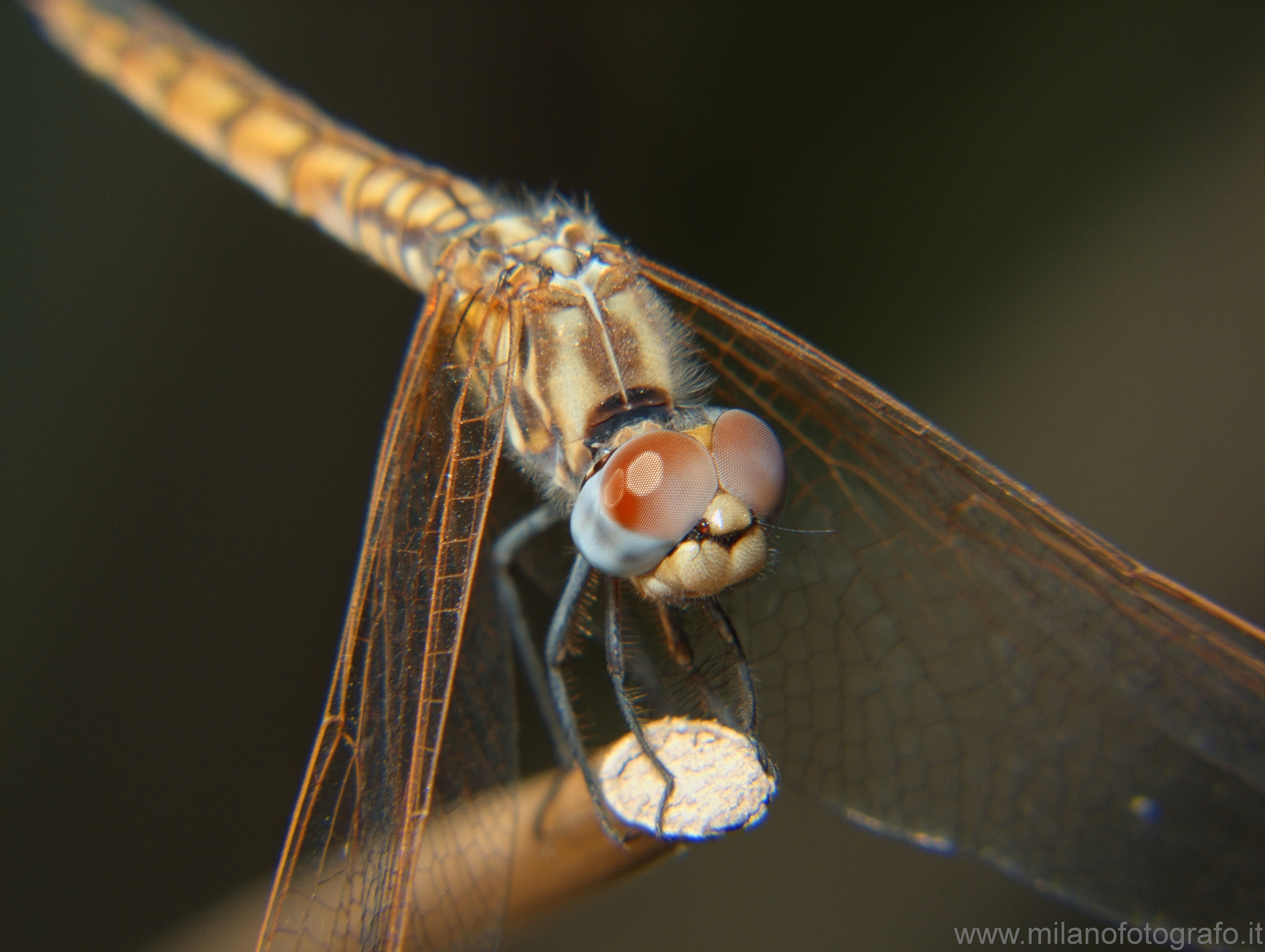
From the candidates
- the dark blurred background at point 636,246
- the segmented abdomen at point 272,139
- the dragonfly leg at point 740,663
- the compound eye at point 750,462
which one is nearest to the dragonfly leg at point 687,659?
the dragonfly leg at point 740,663

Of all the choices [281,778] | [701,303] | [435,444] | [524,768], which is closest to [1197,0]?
[701,303]

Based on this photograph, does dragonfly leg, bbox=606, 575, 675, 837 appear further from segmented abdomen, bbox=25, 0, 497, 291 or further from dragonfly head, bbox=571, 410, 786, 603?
segmented abdomen, bbox=25, 0, 497, 291

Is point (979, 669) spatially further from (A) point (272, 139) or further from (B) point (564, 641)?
(A) point (272, 139)

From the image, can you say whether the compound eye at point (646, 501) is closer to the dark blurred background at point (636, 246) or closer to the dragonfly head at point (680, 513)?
the dragonfly head at point (680, 513)

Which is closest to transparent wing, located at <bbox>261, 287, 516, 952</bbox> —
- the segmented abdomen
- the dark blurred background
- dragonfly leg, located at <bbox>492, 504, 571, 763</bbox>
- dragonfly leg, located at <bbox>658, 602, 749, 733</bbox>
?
dragonfly leg, located at <bbox>492, 504, 571, 763</bbox>

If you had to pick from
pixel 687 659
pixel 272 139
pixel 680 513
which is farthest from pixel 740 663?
pixel 272 139
